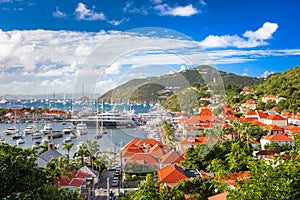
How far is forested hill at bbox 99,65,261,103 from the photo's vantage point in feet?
14.8

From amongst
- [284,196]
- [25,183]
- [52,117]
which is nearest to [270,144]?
[284,196]

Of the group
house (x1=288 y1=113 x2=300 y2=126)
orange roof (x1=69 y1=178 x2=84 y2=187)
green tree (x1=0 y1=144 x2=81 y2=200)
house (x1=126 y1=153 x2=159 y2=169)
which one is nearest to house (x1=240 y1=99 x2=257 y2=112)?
house (x1=288 y1=113 x2=300 y2=126)

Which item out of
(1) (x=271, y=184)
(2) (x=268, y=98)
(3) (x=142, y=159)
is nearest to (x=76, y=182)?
(3) (x=142, y=159)

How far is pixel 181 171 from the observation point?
273 inches

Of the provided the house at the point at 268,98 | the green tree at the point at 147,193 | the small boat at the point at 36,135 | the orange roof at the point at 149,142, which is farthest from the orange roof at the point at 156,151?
the house at the point at 268,98

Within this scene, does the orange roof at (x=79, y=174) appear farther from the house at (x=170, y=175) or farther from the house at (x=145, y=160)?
the house at (x=170, y=175)

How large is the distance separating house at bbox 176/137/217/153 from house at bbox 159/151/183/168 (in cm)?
20

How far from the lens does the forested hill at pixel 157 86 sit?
14.8 feet

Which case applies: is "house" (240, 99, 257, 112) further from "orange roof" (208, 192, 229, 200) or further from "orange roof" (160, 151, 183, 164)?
"orange roof" (208, 192, 229, 200)

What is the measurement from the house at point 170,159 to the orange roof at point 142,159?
211 mm

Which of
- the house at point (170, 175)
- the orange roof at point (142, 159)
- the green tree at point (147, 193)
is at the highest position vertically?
the green tree at point (147, 193)

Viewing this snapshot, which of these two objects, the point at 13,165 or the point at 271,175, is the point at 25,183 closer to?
the point at 13,165

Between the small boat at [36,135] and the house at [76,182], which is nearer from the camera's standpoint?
the house at [76,182]

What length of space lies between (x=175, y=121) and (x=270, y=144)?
7.73m
